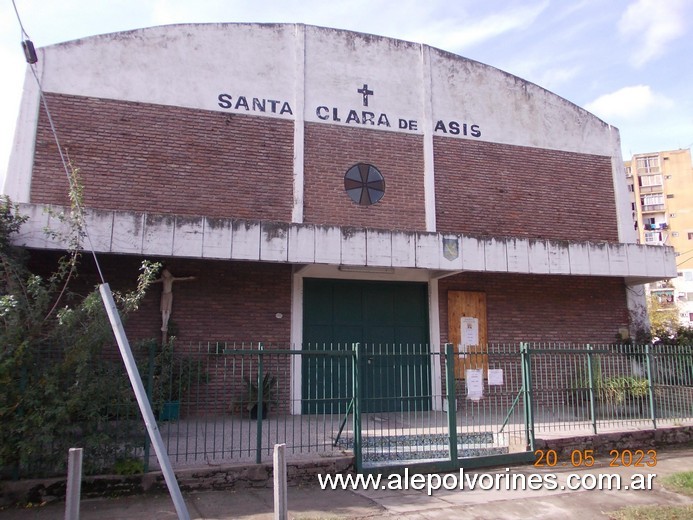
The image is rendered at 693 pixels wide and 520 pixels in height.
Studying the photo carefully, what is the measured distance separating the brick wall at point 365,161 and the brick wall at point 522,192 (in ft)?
2.18

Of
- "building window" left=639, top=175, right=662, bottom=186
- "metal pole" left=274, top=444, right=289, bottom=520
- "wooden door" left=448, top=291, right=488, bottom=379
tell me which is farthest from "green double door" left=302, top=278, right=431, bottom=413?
"building window" left=639, top=175, right=662, bottom=186

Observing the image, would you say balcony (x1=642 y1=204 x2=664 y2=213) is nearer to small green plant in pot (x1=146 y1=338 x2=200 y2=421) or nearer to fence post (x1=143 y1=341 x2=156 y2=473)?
small green plant in pot (x1=146 y1=338 x2=200 y2=421)

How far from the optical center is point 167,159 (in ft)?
38.2

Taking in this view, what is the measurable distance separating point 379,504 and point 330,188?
7637 mm

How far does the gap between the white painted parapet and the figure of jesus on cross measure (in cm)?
128

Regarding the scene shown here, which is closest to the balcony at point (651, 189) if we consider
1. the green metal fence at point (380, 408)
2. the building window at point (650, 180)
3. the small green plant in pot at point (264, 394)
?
the building window at point (650, 180)

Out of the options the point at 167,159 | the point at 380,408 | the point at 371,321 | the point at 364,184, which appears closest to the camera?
the point at 380,408

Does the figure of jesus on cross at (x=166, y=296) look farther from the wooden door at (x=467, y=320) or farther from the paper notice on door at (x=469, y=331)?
the paper notice on door at (x=469, y=331)

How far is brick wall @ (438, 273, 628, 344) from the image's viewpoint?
13.2m

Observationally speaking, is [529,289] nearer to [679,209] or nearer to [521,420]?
[521,420]

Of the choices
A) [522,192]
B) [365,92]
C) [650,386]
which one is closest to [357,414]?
[650,386]

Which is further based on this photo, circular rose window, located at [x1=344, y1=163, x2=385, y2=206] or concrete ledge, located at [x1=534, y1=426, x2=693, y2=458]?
circular rose window, located at [x1=344, y1=163, x2=385, y2=206]

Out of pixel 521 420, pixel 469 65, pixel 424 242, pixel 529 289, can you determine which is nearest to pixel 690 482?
pixel 521 420

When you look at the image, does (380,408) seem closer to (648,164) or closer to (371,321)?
(371,321)
